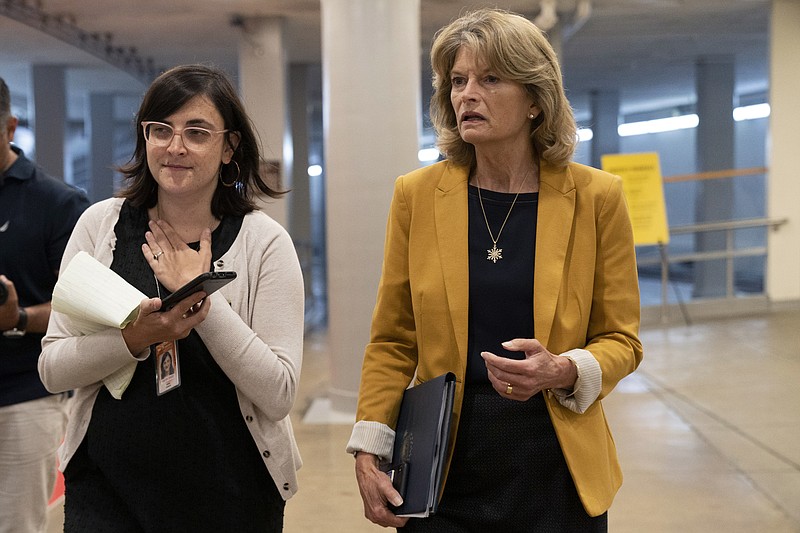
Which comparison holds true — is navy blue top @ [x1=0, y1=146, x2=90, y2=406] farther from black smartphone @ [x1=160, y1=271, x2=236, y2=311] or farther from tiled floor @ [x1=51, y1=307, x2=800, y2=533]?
tiled floor @ [x1=51, y1=307, x2=800, y2=533]

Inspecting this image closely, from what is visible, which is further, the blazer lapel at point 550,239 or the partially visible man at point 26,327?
the partially visible man at point 26,327

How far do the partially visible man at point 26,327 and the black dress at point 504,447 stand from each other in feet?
4.45

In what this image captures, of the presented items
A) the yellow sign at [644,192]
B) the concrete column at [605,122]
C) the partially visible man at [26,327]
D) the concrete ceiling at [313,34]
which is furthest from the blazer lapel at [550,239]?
the concrete column at [605,122]

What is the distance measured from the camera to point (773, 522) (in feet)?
14.6

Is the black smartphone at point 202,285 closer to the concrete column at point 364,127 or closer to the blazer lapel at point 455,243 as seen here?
the blazer lapel at point 455,243

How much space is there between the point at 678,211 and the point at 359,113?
1728cm

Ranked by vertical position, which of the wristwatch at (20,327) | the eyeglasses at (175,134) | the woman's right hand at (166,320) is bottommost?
the wristwatch at (20,327)

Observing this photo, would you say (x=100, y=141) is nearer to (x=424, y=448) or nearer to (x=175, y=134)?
(x=175, y=134)

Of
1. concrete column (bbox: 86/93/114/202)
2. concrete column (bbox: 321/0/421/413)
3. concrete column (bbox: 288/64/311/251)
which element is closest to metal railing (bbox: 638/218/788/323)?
concrete column (bbox: 321/0/421/413)

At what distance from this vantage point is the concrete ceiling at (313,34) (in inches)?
464

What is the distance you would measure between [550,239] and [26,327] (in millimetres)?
1606

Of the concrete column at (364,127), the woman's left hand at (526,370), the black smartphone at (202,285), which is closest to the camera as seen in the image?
the black smartphone at (202,285)

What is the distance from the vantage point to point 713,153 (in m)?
16.8

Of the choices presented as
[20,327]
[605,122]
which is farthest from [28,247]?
[605,122]
